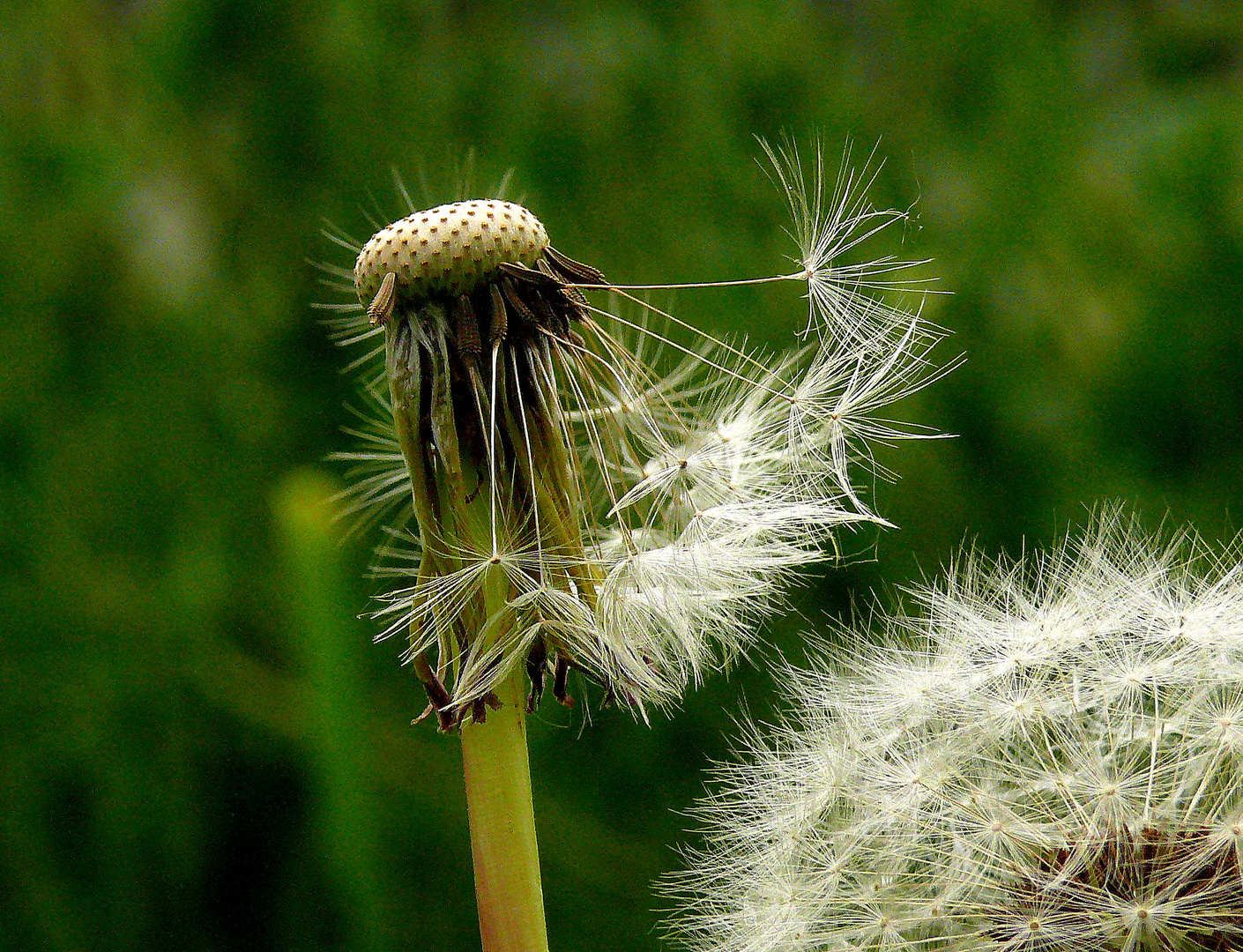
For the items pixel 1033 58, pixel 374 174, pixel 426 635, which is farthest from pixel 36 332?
pixel 1033 58

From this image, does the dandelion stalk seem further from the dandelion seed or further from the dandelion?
the dandelion

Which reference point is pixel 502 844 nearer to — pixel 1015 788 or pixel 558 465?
pixel 558 465

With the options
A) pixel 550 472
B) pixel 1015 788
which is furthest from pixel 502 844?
pixel 1015 788

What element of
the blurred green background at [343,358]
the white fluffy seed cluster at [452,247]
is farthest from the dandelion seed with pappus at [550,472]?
the blurred green background at [343,358]

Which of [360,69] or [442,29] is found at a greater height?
[442,29]

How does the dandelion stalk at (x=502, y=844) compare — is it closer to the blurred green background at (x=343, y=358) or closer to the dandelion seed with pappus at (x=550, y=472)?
the dandelion seed with pappus at (x=550, y=472)

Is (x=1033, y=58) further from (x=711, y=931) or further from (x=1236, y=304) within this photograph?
(x=711, y=931)
